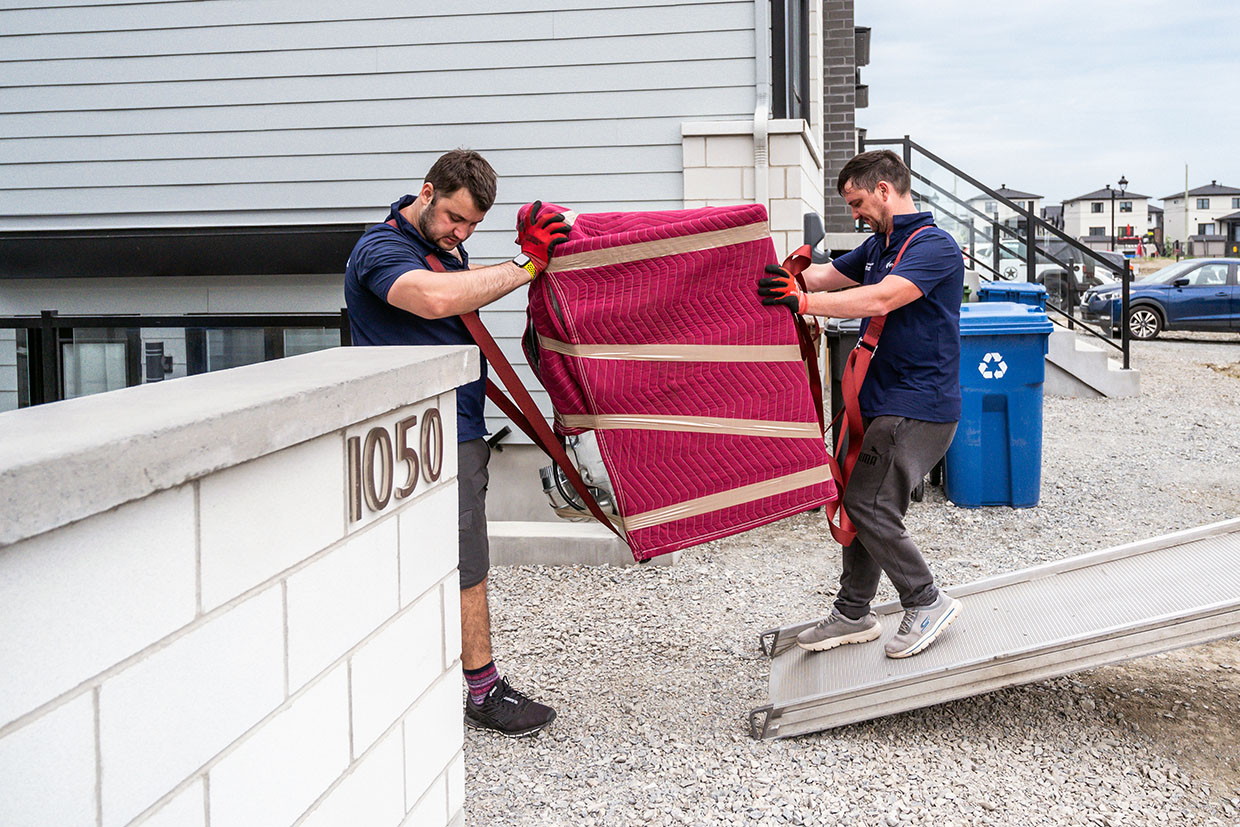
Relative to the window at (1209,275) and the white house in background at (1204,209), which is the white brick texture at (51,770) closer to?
the window at (1209,275)

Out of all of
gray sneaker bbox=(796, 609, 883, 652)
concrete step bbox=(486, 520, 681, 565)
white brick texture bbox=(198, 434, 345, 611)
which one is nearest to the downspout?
concrete step bbox=(486, 520, 681, 565)

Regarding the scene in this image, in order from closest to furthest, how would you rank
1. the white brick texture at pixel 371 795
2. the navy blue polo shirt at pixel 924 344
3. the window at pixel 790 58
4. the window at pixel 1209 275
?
the white brick texture at pixel 371 795
the navy blue polo shirt at pixel 924 344
the window at pixel 790 58
the window at pixel 1209 275

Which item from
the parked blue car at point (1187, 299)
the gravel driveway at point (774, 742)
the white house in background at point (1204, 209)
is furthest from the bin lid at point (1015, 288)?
the white house in background at point (1204, 209)

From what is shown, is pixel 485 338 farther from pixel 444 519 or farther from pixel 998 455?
pixel 998 455

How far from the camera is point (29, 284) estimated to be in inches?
276

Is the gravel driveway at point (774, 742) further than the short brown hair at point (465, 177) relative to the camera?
No

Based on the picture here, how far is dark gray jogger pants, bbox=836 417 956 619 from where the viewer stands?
3549 mm

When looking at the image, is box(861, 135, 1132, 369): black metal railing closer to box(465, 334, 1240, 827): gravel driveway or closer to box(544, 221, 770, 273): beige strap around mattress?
box(465, 334, 1240, 827): gravel driveway

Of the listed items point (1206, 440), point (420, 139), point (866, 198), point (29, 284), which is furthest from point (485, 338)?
point (1206, 440)

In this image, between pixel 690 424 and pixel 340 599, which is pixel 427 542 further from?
pixel 690 424

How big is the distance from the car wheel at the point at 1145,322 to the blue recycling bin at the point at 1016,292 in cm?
878

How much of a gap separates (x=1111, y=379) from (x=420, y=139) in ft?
28.5

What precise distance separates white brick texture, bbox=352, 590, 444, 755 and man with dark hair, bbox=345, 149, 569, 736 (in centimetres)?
85

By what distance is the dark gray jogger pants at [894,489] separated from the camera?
355 centimetres
